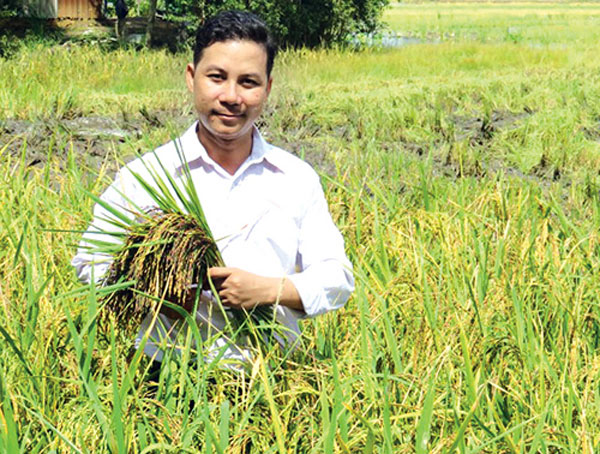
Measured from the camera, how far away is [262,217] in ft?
6.52

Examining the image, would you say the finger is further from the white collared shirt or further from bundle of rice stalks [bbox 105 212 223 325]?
the white collared shirt

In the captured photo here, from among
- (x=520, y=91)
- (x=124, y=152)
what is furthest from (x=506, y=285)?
(x=520, y=91)

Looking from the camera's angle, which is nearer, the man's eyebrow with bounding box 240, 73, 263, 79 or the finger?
the finger

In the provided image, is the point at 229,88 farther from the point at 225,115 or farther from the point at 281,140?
the point at 281,140

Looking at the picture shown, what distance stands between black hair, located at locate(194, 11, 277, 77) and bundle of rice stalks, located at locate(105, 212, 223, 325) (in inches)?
17.0

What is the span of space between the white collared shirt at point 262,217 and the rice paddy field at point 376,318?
0.08 m

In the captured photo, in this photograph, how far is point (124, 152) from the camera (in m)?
6.27

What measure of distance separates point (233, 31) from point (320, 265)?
0.55 metres

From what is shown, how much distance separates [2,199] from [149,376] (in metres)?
1.30

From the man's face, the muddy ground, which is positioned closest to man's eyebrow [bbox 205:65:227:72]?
the man's face

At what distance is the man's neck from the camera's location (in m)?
2.03

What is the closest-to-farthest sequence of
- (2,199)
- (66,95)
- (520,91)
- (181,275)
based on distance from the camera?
(181,275), (2,199), (66,95), (520,91)

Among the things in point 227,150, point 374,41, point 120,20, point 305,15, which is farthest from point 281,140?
point 374,41

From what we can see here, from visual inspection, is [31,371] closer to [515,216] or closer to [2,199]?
[2,199]
